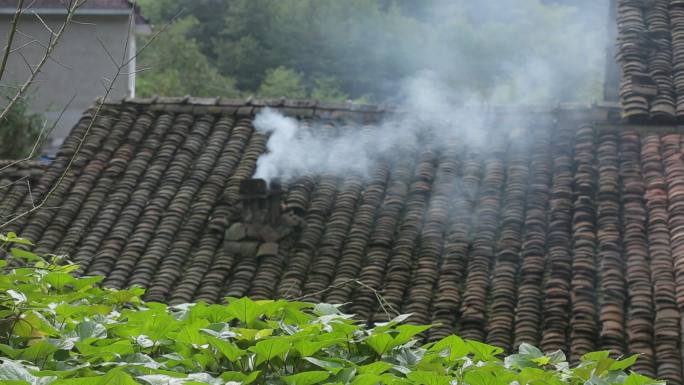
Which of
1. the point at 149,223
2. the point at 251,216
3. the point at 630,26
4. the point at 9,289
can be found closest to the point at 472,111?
the point at 630,26

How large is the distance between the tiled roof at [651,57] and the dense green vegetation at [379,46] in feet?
117

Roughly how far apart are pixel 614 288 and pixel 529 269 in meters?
0.94

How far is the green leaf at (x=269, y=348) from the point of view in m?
3.31

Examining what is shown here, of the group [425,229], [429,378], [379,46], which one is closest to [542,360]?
[429,378]

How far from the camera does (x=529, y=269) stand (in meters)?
11.4

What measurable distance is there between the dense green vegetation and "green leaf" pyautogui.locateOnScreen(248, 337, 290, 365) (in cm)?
4596

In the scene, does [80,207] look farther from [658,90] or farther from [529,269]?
[658,90]

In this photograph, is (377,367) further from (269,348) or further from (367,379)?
(269,348)

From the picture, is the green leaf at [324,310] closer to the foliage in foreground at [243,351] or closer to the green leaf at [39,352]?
the foliage in foreground at [243,351]

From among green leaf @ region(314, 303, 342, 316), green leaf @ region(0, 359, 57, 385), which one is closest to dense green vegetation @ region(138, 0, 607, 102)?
green leaf @ region(314, 303, 342, 316)

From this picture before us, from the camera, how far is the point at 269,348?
333 centimetres

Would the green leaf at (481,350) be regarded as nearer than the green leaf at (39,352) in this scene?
No

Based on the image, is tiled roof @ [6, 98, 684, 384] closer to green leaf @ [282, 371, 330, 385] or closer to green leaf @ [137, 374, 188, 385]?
green leaf @ [282, 371, 330, 385]

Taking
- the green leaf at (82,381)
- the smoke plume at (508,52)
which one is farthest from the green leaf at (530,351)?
the smoke plume at (508,52)
